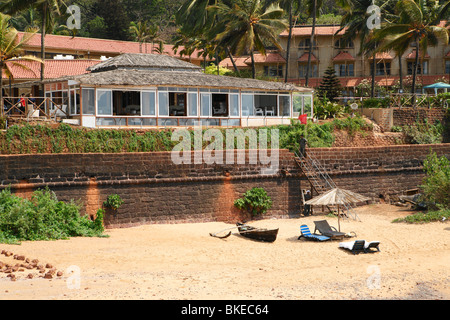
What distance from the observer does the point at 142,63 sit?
29.2 m

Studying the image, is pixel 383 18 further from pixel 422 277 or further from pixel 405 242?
pixel 422 277

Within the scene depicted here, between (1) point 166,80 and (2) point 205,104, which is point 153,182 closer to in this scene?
(1) point 166,80

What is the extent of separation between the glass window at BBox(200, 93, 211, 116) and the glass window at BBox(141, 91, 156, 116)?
2.45 metres

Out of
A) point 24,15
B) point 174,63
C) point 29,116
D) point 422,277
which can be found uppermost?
point 24,15

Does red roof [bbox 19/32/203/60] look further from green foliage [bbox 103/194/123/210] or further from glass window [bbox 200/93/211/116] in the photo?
green foliage [bbox 103/194/123/210]

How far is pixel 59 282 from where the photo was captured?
44.6ft

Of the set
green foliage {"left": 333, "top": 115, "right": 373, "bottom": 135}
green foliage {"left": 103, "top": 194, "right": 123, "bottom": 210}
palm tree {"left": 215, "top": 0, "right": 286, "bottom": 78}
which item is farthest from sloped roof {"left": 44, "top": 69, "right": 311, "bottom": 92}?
green foliage {"left": 103, "top": 194, "right": 123, "bottom": 210}

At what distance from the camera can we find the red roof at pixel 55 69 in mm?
37938

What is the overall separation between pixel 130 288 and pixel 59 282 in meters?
1.68

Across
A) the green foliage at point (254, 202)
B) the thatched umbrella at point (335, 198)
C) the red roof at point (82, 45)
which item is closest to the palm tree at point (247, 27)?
the green foliage at point (254, 202)

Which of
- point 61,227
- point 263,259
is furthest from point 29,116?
point 263,259

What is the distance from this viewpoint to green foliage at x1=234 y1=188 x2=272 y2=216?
921 inches

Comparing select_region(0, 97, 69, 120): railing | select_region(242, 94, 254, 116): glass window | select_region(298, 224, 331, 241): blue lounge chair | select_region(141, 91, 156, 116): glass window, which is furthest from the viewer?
select_region(242, 94, 254, 116): glass window

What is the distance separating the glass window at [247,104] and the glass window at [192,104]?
8.86ft
